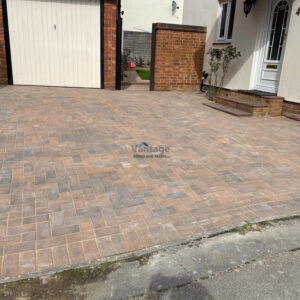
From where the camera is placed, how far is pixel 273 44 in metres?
8.55

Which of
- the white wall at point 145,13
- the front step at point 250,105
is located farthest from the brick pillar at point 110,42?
the white wall at point 145,13

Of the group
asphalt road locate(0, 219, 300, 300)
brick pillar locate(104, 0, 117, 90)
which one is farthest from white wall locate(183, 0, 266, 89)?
asphalt road locate(0, 219, 300, 300)

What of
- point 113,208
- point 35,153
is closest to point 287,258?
point 113,208

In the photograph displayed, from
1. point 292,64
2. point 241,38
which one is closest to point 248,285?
point 292,64

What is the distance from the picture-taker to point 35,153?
450 cm

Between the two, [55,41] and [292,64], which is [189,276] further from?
[55,41]

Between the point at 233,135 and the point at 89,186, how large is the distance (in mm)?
3612

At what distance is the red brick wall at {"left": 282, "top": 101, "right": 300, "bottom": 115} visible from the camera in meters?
7.85

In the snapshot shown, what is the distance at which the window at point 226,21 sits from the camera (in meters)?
10.3

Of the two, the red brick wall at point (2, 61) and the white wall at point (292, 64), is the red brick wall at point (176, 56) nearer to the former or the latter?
the white wall at point (292, 64)

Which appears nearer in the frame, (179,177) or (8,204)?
(8,204)

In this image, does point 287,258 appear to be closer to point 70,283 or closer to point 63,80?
point 70,283

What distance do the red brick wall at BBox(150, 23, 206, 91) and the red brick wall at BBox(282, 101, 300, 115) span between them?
474cm

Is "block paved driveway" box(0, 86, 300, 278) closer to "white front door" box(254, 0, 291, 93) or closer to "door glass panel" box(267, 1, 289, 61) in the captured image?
"white front door" box(254, 0, 291, 93)
